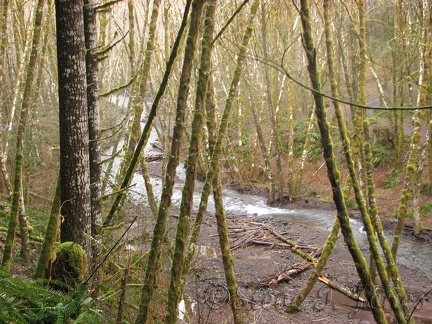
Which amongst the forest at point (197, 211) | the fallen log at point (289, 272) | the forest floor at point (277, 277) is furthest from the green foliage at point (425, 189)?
the fallen log at point (289, 272)

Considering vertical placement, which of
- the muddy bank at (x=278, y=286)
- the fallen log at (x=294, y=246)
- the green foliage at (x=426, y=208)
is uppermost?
the green foliage at (x=426, y=208)

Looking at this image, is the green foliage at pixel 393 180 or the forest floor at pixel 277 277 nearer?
the forest floor at pixel 277 277

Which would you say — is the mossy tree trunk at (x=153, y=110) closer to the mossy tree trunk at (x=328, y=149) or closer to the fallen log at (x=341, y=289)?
the mossy tree trunk at (x=328, y=149)

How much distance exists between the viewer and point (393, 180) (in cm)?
1321

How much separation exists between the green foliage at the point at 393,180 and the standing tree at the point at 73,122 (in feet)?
38.1

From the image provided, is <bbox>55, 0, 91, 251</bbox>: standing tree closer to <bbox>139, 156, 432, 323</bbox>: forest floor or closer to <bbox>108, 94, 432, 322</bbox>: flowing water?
<bbox>139, 156, 432, 323</bbox>: forest floor

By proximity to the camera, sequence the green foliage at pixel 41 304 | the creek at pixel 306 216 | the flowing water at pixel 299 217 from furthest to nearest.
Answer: the creek at pixel 306 216 < the flowing water at pixel 299 217 < the green foliage at pixel 41 304

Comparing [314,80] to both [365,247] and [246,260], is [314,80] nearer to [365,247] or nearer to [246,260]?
[246,260]

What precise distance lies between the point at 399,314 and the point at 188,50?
3317mm

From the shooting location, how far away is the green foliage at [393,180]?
13086 mm

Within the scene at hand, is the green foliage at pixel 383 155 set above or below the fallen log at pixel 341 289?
above

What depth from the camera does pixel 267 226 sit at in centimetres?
1107

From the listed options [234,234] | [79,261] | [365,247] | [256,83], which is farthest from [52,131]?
[79,261]

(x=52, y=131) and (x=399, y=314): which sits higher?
(x=52, y=131)
